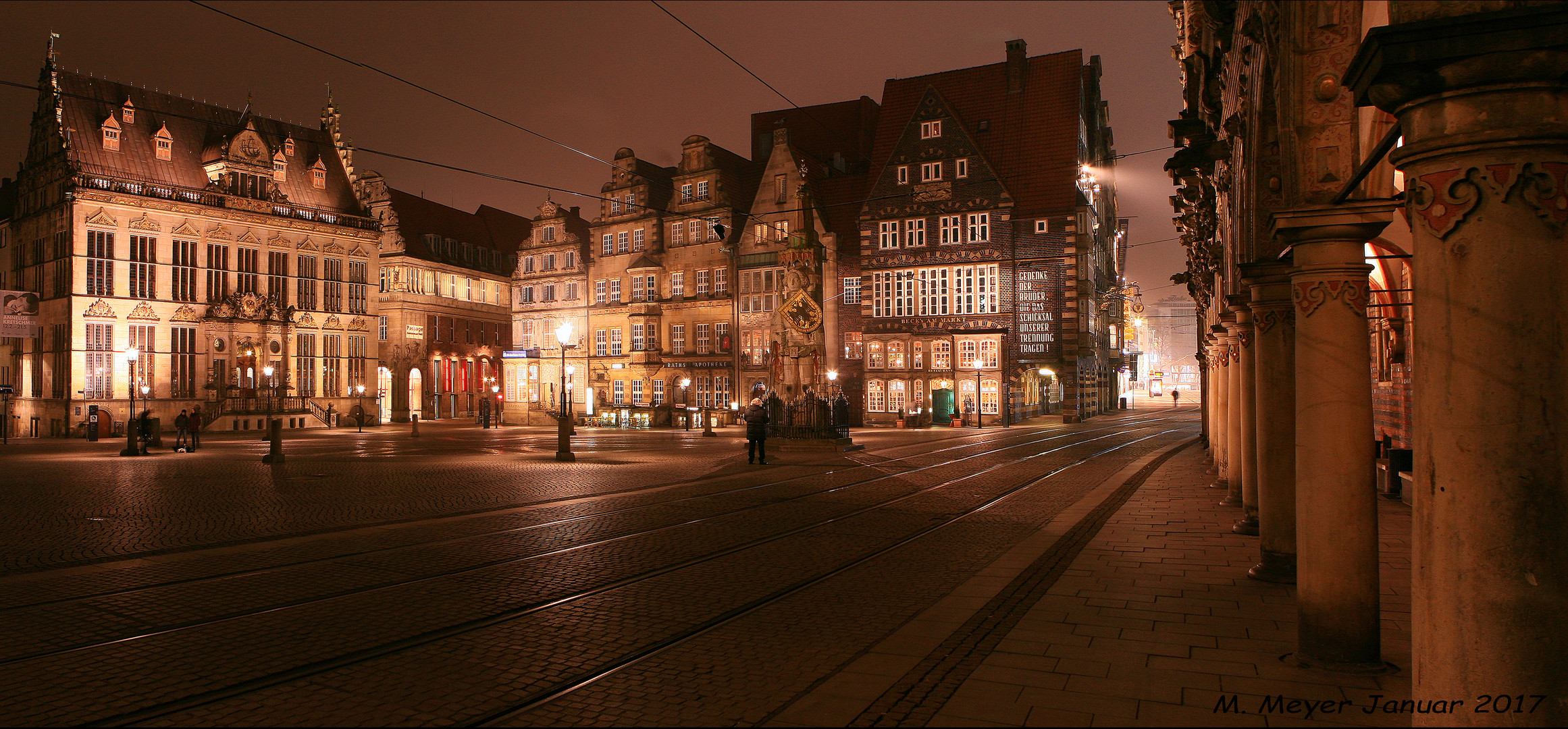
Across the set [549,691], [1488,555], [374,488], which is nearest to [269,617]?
[549,691]

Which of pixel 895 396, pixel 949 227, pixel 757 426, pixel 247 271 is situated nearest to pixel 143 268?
pixel 247 271

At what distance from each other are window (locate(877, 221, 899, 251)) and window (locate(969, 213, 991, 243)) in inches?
157

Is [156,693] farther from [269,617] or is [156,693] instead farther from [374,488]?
[374,488]

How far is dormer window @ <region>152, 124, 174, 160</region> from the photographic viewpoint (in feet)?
157

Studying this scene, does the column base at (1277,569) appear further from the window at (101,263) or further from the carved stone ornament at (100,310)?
the window at (101,263)

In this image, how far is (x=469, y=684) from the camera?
17.9 ft

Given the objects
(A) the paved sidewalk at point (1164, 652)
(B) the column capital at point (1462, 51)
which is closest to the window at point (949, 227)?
(A) the paved sidewalk at point (1164, 652)

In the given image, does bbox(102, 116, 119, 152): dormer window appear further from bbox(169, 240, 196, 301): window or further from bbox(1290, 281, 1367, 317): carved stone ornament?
bbox(1290, 281, 1367, 317): carved stone ornament

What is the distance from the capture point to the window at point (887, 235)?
47.7 m

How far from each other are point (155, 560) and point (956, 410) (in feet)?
129

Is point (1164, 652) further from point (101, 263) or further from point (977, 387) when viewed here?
point (101, 263)

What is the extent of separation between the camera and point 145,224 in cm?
4584

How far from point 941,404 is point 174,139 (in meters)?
44.2

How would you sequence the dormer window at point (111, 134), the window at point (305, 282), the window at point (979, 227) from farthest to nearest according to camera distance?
the window at point (305, 282) → the dormer window at point (111, 134) → the window at point (979, 227)
